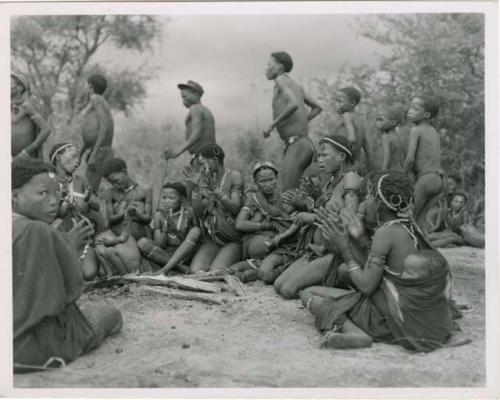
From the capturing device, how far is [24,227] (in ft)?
26.4

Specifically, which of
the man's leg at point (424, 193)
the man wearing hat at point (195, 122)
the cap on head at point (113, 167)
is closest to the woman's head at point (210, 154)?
the man wearing hat at point (195, 122)

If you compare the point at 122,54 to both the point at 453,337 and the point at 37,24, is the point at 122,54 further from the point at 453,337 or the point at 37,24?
the point at 453,337

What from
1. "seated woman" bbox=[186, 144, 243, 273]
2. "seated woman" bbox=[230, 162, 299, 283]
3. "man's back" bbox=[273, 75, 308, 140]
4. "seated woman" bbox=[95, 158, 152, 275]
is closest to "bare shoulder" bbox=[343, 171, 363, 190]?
"seated woman" bbox=[230, 162, 299, 283]

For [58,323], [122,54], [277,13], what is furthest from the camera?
[122,54]

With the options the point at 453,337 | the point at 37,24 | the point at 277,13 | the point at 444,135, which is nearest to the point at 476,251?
the point at 444,135

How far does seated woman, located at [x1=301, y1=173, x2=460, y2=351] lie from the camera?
822cm

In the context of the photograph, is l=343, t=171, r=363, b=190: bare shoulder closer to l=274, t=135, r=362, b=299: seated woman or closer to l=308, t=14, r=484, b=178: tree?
l=274, t=135, r=362, b=299: seated woman

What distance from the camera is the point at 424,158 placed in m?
9.87

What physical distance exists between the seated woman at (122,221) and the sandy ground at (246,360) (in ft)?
3.20

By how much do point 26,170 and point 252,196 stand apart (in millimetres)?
2706

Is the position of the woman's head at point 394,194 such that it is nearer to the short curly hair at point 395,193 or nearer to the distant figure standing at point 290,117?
the short curly hair at point 395,193

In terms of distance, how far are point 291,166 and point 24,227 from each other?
11.0ft

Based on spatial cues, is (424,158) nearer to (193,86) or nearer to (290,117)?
(290,117)

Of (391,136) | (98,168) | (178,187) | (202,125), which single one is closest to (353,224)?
(391,136)
